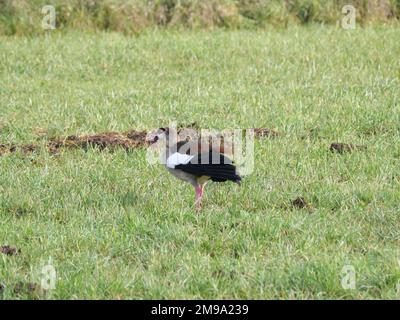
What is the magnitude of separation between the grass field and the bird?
26cm

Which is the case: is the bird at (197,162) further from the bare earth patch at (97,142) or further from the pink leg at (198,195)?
the bare earth patch at (97,142)

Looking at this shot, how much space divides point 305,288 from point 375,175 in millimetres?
2690

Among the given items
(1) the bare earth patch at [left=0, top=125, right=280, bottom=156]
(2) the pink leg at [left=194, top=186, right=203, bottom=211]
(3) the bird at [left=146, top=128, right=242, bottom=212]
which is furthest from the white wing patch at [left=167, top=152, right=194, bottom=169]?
(1) the bare earth patch at [left=0, top=125, right=280, bottom=156]

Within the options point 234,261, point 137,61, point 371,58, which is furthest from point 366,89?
point 234,261

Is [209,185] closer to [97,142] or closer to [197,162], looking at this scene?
[197,162]

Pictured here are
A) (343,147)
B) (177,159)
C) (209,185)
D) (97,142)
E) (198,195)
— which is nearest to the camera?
(177,159)

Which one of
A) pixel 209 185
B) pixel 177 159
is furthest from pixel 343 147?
pixel 177 159

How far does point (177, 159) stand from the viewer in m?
7.36

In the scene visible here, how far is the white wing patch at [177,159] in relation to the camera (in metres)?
7.30

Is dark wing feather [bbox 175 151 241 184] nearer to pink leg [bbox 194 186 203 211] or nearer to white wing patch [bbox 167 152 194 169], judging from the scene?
white wing patch [bbox 167 152 194 169]

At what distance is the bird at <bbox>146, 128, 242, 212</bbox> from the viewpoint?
713 cm

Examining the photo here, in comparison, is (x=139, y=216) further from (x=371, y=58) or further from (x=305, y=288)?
(x=371, y=58)

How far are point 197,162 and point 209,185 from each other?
102 centimetres

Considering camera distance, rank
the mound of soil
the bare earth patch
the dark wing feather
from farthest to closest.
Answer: the bare earth patch < the mound of soil < the dark wing feather
